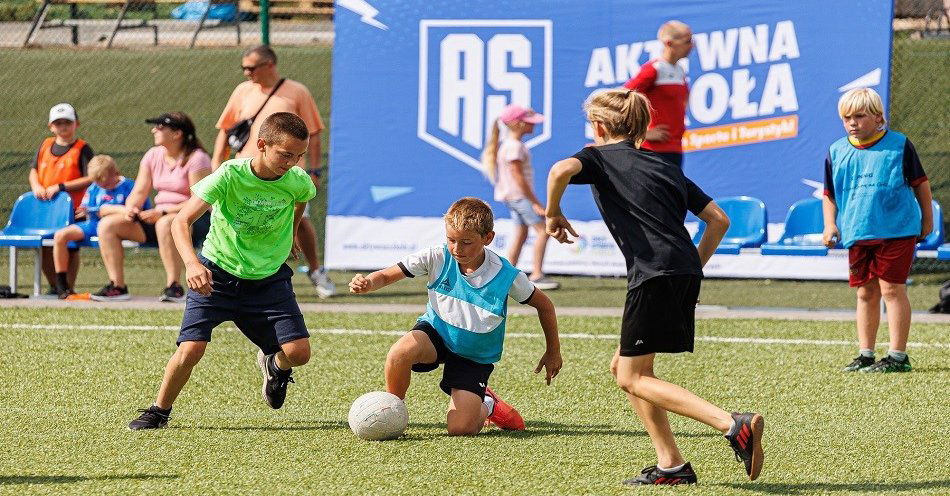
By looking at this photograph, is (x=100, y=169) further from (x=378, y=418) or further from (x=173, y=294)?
(x=378, y=418)

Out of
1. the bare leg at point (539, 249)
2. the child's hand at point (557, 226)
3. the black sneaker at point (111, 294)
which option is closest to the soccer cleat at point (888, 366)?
the child's hand at point (557, 226)

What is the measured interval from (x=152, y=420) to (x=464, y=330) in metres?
1.42

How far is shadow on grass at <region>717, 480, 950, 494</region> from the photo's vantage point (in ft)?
15.4

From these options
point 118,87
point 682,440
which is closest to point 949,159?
point 682,440

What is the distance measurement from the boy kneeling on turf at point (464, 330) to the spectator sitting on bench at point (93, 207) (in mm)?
5935

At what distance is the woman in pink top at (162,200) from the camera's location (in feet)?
35.2

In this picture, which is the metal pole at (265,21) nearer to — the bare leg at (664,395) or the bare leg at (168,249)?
the bare leg at (168,249)

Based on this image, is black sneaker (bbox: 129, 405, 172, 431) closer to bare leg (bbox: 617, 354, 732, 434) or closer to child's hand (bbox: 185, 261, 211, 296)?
child's hand (bbox: 185, 261, 211, 296)

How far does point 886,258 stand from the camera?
749 centimetres

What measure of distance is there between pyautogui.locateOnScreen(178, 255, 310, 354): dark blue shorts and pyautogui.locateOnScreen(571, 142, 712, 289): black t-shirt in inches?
70.6

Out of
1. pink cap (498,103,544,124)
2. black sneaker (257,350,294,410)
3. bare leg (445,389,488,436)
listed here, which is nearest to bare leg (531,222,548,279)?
pink cap (498,103,544,124)

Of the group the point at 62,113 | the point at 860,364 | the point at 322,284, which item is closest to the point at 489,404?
the point at 860,364

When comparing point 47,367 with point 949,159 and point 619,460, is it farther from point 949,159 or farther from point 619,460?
point 949,159

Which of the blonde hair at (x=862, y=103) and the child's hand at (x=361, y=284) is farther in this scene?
the blonde hair at (x=862, y=103)
